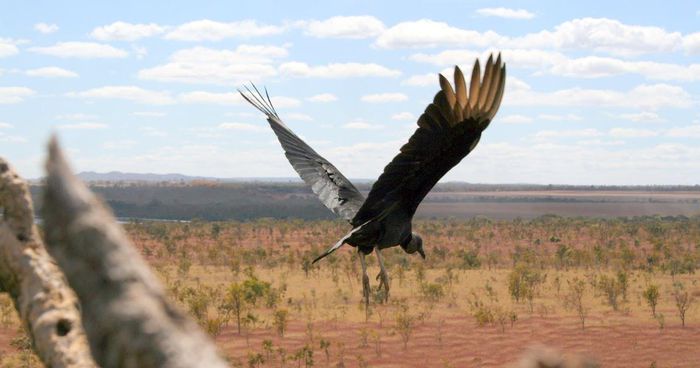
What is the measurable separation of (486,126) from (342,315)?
1185 centimetres

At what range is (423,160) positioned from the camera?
18.6 ft

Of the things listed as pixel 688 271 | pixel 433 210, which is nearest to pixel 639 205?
pixel 433 210

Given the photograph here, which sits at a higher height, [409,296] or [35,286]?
[35,286]

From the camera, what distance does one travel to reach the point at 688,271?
24.2 metres

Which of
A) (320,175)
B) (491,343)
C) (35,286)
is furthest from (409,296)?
(35,286)

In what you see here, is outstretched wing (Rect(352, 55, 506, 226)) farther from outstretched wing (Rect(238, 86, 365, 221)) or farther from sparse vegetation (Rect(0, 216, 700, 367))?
sparse vegetation (Rect(0, 216, 700, 367))

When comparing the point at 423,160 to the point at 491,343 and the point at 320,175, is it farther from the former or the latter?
Answer: the point at 491,343

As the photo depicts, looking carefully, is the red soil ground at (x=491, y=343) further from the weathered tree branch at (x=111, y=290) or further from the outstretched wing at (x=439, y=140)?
the weathered tree branch at (x=111, y=290)

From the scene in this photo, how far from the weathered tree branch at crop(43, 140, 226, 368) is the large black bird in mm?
4096

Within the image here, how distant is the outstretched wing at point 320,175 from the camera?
6.92m

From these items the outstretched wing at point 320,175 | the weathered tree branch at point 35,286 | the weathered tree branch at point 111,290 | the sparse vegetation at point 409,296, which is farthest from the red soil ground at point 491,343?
the weathered tree branch at point 111,290

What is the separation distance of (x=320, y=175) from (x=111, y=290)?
6.56 metres

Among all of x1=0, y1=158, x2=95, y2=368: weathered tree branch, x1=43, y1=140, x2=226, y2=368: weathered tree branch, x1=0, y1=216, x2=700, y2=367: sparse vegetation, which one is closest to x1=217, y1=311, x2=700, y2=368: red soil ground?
x1=0, y1=216, x2=700, y2=367: sparse vegetation

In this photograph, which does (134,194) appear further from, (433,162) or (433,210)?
(433,162)
